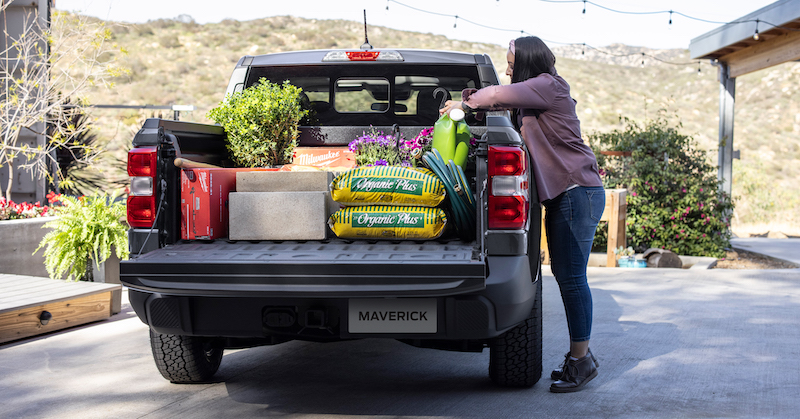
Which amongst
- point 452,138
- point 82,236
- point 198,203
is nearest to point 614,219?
point 452,138

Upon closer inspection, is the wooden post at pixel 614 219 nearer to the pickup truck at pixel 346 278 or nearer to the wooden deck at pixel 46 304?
the pickup truck at pixel 346 278

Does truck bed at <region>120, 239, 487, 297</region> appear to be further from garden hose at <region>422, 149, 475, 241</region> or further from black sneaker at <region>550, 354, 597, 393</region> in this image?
black sneaker at <region>550, 354, 597, 393</region>

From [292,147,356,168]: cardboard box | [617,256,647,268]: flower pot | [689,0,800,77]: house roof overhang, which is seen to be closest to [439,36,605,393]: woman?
[292,147,356,168]: cardboard box

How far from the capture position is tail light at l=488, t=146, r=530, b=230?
306 cm

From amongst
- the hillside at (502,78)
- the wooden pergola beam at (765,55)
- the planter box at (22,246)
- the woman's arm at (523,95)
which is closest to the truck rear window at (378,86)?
the woman's arm at (523,95)

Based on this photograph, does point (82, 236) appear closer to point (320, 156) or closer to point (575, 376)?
point (320, 156)

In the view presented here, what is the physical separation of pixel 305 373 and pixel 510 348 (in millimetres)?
1330

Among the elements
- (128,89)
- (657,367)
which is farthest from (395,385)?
(128,89)

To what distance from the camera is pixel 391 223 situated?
127 inches

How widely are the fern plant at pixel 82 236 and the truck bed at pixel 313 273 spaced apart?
325cm

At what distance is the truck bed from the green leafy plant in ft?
4.24

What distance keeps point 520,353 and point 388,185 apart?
45.7 inches

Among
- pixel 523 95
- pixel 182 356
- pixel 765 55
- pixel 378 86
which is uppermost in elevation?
pixel 765 55

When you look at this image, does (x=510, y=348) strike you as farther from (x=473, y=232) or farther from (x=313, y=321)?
(x=313, y=321)
